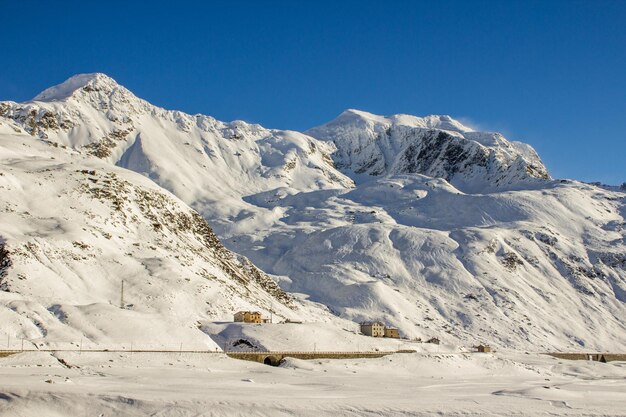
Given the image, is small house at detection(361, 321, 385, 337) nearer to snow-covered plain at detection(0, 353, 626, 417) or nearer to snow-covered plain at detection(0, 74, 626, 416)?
snow-covered plain at detection(0, 74, 626, 416)

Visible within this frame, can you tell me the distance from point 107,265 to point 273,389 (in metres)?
59.0

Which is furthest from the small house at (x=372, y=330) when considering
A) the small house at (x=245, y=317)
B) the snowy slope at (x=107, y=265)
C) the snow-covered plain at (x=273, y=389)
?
the snow-covered plain at (x=273, y=389)

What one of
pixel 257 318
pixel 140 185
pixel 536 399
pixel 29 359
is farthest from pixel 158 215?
pixel 536 399

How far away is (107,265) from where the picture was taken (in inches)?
4596

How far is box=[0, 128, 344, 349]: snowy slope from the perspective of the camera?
89750 millimetres

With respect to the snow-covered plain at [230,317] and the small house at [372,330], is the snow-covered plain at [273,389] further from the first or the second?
the small house at [372,330]

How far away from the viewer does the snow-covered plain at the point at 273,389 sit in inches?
2025

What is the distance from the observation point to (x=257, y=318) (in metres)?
114

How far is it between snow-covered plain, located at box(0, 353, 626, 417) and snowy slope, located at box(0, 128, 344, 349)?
461 inches

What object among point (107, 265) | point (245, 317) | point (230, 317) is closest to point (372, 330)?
point (230, 317)

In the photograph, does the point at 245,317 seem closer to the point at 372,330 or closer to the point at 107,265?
the point at 107,265

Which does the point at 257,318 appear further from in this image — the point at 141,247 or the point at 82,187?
the point at 82,187

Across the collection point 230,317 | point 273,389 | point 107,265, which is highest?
point 107,265

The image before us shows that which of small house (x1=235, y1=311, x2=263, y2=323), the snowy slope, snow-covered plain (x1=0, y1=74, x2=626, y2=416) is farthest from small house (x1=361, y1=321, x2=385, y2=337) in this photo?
small house (x1=235, y1=311, x2=263, y2=323)
